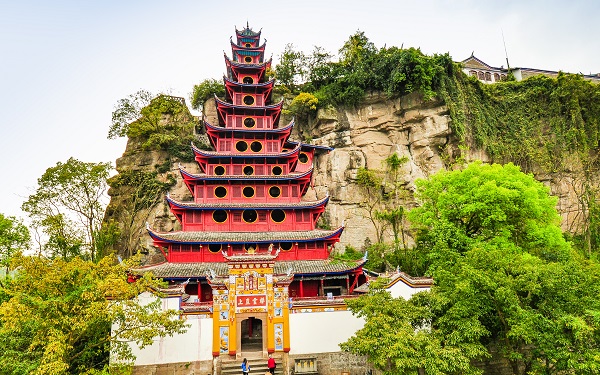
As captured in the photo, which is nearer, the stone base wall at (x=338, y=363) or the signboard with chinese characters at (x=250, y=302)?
the stone base wall at (x=338, y=363)

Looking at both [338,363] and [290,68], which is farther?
[290,68]

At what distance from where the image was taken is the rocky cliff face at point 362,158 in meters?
30.7

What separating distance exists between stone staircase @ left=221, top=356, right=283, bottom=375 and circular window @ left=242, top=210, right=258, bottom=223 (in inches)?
330

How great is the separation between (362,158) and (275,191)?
12.3 meters

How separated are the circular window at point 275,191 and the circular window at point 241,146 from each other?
11.6 feet

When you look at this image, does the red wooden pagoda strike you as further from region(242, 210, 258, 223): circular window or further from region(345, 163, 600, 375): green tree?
region(345, 163, 600, 375): green tree

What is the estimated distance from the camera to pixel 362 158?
1277 inches

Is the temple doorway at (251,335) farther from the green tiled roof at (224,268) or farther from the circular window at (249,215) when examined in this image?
the circular window at (249,215)

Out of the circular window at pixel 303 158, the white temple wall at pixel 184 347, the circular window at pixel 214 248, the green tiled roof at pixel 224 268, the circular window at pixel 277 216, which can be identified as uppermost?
the circular window at pixel 303 158

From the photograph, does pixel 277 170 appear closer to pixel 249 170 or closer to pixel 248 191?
pixel 249 170

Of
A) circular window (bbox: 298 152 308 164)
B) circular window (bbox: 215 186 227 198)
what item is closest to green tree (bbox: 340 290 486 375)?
circular window (bbox: 215 186 227 198)

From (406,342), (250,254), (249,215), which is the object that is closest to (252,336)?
(250,254)

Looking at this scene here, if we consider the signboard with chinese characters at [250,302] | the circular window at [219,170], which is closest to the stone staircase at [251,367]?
the signboard with chinese characters at [250,302]

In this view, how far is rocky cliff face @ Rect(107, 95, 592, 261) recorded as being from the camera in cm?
3072
